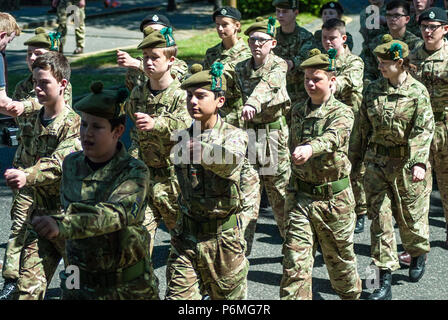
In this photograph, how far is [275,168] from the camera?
27.7ft

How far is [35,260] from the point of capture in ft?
19.8

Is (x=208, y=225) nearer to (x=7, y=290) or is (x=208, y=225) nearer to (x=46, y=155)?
(x=46, y=155)

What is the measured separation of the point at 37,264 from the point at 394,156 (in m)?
3.37

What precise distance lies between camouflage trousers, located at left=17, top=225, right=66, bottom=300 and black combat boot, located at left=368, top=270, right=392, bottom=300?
2772 millimetres

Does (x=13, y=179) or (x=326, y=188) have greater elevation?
(x=13, y=179)

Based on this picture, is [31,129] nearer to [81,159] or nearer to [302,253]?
[81,159]

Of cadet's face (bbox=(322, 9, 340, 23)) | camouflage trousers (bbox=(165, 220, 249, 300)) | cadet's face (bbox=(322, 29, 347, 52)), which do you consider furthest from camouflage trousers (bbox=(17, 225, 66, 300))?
cadet's face (bbox=(322, 9, 340, 23))

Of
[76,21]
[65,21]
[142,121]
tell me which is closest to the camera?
[142,121]

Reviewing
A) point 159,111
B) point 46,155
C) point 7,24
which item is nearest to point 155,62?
point 159,111

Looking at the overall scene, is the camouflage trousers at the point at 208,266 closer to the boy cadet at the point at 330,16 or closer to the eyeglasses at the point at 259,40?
the eyeglasses at the point at 259,40

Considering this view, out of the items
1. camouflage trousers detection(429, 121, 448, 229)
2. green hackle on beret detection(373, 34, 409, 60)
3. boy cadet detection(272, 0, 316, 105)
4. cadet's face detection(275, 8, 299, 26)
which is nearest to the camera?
green hackle on beret detection(373, 34, 409, 60)

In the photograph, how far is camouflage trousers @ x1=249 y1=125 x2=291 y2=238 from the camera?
840 cm

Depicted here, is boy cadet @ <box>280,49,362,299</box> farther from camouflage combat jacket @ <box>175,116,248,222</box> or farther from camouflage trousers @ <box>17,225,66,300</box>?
camouflage trousers @ <box>17,225,66,300</box>

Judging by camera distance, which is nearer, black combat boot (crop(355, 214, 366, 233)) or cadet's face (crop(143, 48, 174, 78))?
Answer: cadet's face (crop(143, 48, 174, 78))
